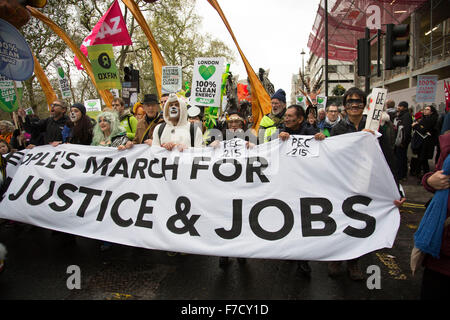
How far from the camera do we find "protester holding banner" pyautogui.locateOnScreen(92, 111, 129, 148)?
4.13 metres

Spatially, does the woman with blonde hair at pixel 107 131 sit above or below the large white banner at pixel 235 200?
above

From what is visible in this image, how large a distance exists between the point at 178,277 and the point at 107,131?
2.44 metres

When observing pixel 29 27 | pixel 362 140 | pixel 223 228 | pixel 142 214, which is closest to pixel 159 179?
pixel 142 214

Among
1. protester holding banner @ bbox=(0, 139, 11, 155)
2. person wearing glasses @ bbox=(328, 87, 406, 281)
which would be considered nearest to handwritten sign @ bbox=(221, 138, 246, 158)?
person wearing glasses @ bbox=(328, 87, 406, 281)

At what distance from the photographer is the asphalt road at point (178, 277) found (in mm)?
2760

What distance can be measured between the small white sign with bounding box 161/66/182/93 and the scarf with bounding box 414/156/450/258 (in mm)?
5762

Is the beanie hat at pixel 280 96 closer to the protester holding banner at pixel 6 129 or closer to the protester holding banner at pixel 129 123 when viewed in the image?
the protester holding banner at pixel 129 123

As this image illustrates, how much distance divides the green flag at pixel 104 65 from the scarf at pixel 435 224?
19.7 feet

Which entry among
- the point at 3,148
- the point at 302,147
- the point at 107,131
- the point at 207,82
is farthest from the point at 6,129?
the point at 302,147

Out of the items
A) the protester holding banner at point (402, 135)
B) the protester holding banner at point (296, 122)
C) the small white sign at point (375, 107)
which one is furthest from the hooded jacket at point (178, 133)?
the protester holding banner at point (402, 135)

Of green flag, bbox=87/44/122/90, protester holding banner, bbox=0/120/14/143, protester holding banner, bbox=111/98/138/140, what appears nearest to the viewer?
protester holding banner, bbox=111/98/138/140

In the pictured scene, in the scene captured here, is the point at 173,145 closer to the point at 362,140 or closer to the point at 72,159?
the point at 72,159

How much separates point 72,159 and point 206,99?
9.14 feet

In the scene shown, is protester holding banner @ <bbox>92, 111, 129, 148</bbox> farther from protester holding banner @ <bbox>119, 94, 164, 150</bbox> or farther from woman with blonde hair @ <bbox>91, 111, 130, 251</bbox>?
protester holding banner @ <bbox>119, 94, 164, 150</bbox>
